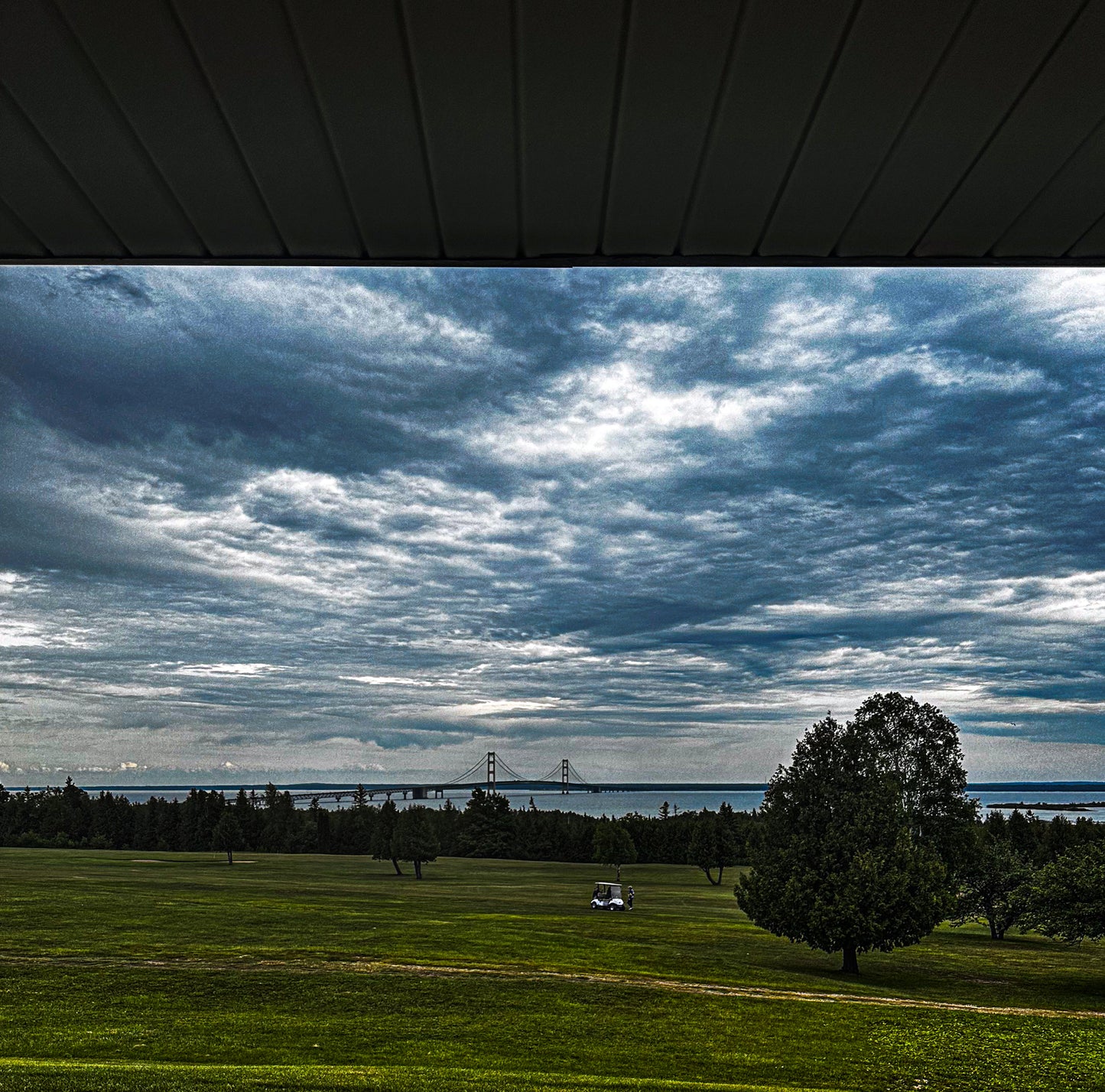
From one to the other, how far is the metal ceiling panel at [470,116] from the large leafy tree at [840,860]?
2877cm

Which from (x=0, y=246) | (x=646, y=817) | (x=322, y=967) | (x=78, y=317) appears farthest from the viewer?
(x=646, y=817)

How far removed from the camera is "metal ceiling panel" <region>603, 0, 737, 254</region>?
1714mm

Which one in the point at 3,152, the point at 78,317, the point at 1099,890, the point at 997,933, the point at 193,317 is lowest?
the point at 997,933

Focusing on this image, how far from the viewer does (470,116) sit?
6.41 feet

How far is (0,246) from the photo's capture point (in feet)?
8.14

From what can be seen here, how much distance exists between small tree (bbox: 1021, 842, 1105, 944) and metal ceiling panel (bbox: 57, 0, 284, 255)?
109 feet

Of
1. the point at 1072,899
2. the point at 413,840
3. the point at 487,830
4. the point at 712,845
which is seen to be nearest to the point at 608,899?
the point at 712,845

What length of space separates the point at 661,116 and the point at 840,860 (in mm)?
29869

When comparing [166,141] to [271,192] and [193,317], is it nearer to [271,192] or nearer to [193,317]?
[271,192]

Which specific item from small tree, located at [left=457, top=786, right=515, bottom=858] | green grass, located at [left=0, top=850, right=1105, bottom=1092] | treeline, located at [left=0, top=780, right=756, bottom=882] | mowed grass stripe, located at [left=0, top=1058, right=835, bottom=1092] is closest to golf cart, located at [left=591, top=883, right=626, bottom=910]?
green grass, located at [left=0, top=850, right=1105, bottom=1092]

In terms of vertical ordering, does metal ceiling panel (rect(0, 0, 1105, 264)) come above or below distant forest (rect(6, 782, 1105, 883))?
above

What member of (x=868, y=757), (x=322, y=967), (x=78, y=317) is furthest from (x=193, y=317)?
(x=868, y=757)

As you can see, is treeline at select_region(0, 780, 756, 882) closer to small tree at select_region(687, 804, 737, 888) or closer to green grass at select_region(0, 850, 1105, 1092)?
small tree at select_region(687, 804, 737, 888)

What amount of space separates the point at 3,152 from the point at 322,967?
2769cm
